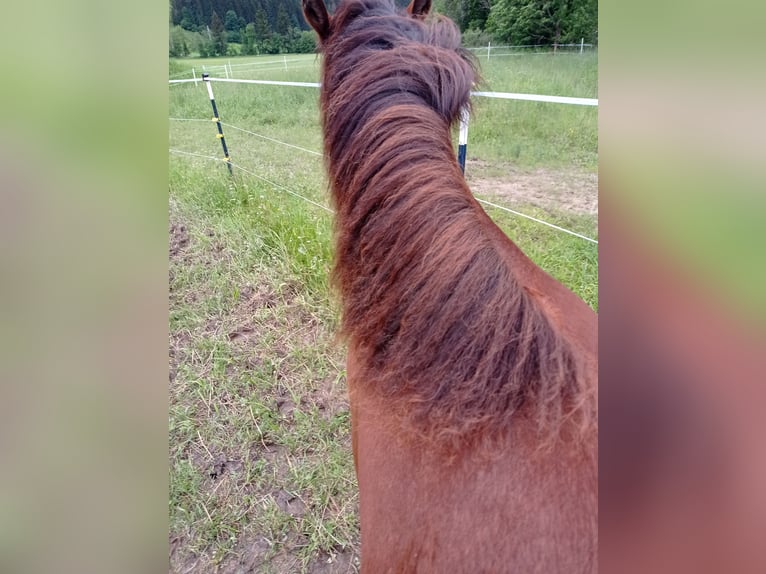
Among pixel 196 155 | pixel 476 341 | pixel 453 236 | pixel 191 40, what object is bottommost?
pixel 476 341

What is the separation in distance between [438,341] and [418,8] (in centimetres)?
49

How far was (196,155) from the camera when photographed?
632 mm

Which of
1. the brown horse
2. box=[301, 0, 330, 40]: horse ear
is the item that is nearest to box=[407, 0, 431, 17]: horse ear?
the brown horse

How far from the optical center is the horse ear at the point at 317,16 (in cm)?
59

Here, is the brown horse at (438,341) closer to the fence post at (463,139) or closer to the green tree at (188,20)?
the fence post at (463,139)

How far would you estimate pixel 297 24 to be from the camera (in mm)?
593

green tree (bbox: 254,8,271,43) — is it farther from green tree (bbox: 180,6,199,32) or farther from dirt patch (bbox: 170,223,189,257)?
dirt patch (bbox: 170,223,189,257)

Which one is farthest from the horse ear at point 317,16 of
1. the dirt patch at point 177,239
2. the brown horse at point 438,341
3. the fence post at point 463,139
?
the dirt patch at point 177,239

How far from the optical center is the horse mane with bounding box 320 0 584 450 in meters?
0.41

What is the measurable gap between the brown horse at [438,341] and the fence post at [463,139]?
0.09 feet
